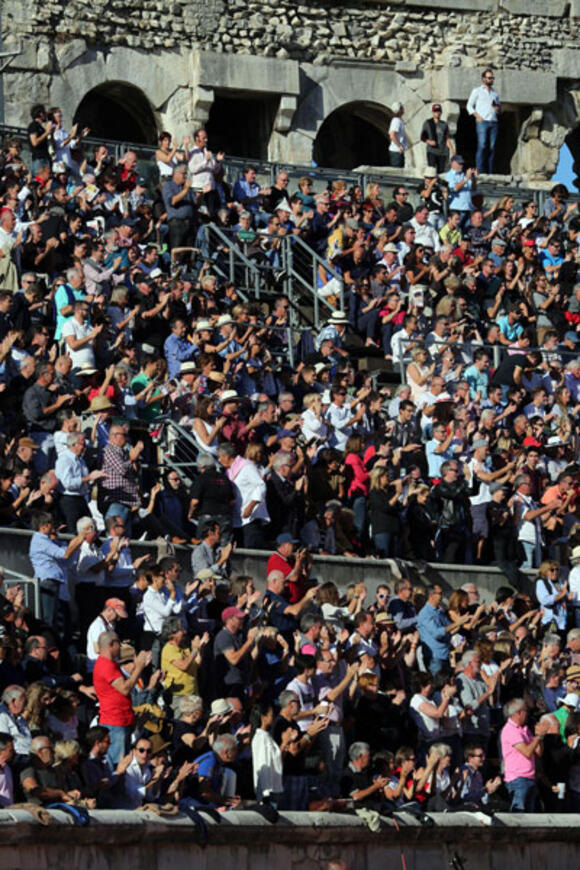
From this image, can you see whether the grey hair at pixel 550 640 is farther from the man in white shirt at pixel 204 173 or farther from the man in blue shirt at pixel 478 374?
the man in white shirt at pixel 204 173

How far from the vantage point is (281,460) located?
23.7 meters

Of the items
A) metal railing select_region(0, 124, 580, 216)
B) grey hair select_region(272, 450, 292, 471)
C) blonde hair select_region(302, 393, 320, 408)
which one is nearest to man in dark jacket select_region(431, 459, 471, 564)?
blonde hair select_region(302, 393, 320, 408)

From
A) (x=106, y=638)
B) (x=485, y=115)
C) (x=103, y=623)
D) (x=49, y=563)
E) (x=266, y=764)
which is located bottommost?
(x=266, y=764)

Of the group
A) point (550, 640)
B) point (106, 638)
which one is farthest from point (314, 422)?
point (106, 638)

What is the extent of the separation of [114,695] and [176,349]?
23.8 feet

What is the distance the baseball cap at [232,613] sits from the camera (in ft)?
67.8

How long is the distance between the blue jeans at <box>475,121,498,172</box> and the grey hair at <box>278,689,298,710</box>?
17.5 meters

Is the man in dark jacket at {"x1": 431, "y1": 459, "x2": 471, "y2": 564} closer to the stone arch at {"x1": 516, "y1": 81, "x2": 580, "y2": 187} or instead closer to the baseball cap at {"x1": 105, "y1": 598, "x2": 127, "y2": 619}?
the baseball cap at {"x1": 105, "y1": 598, "x2": 127, "y2": 619}

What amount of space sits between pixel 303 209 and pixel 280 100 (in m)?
5.47

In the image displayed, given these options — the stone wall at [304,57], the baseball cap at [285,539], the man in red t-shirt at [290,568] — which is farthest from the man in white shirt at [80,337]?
the stone wall at [304,57]

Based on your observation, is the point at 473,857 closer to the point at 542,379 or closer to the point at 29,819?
the point at 29,819

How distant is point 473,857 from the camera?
2102 centimetres

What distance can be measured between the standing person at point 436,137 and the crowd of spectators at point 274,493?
309 centimetres

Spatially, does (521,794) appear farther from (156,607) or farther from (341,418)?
(341,418)
